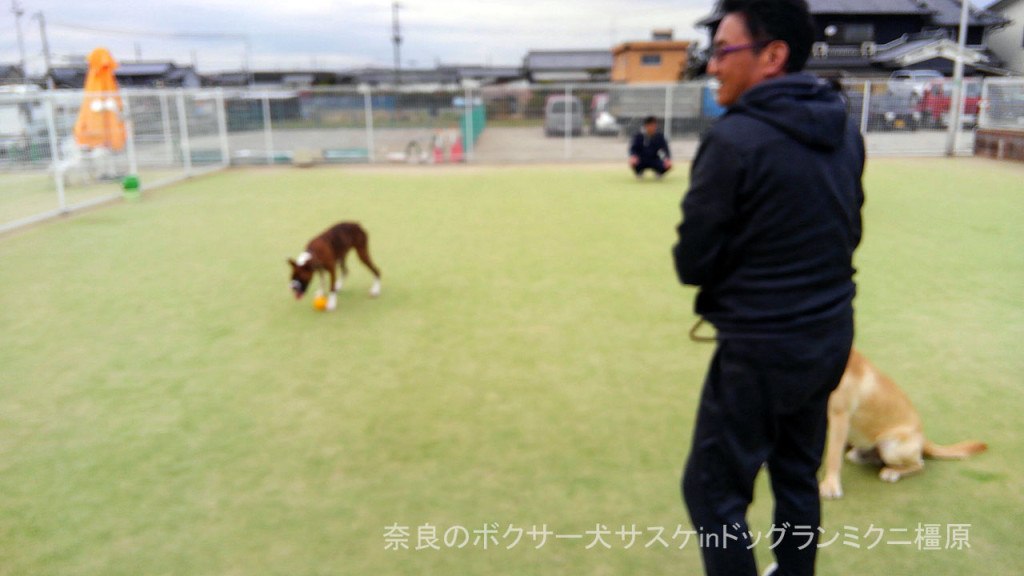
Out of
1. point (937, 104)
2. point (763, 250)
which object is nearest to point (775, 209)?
point (763, 250)

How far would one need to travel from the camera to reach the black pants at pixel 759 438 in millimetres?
1966

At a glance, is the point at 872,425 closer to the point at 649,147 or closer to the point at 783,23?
the point at 783,23

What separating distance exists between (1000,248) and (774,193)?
780 centimetres

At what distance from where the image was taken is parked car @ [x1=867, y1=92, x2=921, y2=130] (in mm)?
20078

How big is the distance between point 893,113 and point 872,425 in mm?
19962

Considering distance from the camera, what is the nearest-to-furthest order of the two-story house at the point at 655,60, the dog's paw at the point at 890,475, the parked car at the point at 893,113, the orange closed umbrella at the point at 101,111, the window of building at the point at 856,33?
the dog's paw at the point at 890,475, the orange closed umbrella at the point at 101,111, the parked car at the point at 893,113, the window of building at the point at 856,33, the two-story house at the point at 655,60

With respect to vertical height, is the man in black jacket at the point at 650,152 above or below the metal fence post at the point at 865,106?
below

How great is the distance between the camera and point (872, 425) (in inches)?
129

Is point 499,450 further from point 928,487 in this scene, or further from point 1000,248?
point 1000,248

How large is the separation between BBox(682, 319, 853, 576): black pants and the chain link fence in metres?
13.4

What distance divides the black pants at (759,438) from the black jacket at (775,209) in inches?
3.1

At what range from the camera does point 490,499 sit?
3314 mm

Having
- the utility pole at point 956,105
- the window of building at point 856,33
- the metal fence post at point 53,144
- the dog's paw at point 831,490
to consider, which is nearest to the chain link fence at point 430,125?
the utility pole at point 956,105

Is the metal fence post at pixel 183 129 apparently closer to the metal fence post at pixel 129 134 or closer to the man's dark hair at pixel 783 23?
the metal fence post at pixel 129 134
